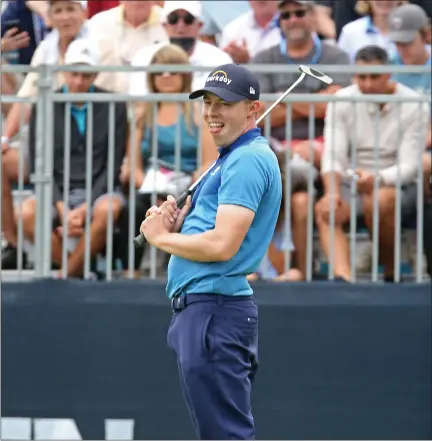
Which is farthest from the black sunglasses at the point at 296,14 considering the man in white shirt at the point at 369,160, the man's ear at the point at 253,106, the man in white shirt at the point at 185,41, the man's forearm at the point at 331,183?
Answer: the man's ear at the point at 253,106

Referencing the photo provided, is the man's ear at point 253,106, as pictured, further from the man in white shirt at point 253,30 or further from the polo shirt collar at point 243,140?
the man in white shirt at point 253,30

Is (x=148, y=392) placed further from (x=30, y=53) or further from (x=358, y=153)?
(x=30, y=53)

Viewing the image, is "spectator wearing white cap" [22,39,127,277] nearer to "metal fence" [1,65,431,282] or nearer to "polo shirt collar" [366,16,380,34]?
"metal fence" [1,65,431,282]

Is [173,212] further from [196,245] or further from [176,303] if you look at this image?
[176,303]

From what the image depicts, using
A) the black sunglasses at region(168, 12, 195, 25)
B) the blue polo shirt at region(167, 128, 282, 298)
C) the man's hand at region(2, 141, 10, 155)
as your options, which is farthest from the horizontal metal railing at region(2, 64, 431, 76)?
the blue polo shirt at region(167, 128, 282, 298)

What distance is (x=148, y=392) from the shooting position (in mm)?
7531

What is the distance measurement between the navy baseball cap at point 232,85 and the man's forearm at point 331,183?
7.49 ft

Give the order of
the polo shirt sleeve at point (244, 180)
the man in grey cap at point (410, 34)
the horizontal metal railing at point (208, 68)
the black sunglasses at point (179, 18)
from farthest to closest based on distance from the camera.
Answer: the black sunglasses at point (179, 18)
the man in grey cap at point (410, 34)
the horizontal metal railing at point (208, 68)
the polo shirt sleeve at point (244, 180)

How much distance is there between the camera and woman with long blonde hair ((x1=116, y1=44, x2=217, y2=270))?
24.4 ft

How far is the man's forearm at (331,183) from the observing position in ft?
24.1

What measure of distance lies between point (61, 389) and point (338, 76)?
2.30m

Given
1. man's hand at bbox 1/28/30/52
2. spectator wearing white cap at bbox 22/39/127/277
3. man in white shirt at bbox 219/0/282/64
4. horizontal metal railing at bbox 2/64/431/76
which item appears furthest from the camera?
man's hand at bbox 1/28/30/52

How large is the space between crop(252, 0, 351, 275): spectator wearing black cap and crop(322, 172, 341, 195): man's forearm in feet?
0.27

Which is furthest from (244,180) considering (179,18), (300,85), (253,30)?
(253,30)
